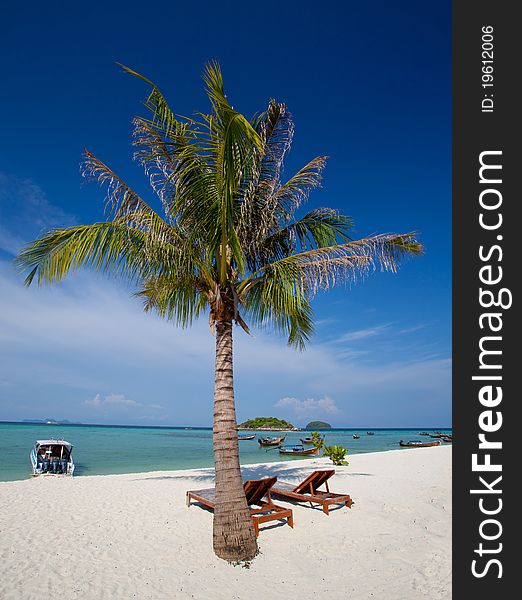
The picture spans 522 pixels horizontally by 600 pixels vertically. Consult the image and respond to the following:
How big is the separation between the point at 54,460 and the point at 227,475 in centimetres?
1520

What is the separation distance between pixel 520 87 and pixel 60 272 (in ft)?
Result: 23.0

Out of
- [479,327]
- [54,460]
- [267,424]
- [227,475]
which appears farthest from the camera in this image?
[267,424]

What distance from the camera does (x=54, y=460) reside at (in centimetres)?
1830

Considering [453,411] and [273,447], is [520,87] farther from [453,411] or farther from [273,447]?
[273,447]

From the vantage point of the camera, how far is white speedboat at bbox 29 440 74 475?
17.6 m

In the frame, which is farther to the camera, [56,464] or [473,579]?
[56,464]

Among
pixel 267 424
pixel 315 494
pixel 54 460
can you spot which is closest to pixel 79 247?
pixel 315 494

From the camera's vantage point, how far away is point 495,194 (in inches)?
151

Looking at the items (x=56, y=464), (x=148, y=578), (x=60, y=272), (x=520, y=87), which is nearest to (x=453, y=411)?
(x=520, y=87)

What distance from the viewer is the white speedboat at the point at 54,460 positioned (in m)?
17.6

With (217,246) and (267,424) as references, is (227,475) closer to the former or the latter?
(217,246)

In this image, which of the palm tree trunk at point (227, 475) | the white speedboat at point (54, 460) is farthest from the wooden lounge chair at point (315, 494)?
the white speedboat at point (54, 460)

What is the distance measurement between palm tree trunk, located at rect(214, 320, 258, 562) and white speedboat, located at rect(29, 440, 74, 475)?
13859 millimetres

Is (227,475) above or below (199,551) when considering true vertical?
above
